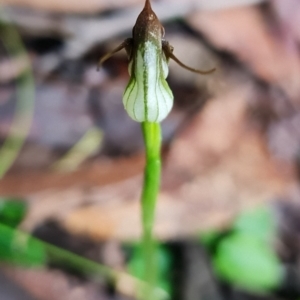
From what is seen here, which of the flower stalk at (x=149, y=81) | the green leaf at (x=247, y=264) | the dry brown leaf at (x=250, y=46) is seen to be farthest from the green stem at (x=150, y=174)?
the dry brown leaf at (x=250, y=46)

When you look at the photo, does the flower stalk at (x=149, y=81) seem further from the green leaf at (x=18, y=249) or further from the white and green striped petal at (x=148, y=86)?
the green leaf at (x=18, y=249)

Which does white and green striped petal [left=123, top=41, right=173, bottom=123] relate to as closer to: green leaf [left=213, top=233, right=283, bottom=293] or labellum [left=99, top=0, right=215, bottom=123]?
labellum [left=99, top=0, right=215, bottom=123]

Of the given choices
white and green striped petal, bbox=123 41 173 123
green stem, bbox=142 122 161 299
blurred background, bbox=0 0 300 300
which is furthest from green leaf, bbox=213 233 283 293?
white and green striped petal, bbox=123 41 173 123

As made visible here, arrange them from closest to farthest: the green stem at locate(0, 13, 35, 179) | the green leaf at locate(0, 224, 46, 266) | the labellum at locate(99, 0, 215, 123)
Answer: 1. the labellum at locate(99, 0, 215, 123)
2. the green leaf at locate(0, 224, 46, 266)
3. the green stem at locate(0, 13, 35, 179)

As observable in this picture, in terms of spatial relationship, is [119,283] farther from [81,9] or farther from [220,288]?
[81,9]

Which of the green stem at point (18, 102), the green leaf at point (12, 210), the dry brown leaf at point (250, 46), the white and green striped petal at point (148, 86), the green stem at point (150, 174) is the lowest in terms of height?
the green stem at point (150, 174)

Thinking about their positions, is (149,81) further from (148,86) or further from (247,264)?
(247,264)

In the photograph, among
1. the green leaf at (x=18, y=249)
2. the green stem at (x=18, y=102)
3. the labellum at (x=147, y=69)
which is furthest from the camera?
the green stem at (x=18, y=102)

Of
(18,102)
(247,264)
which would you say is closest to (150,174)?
(247,264)
